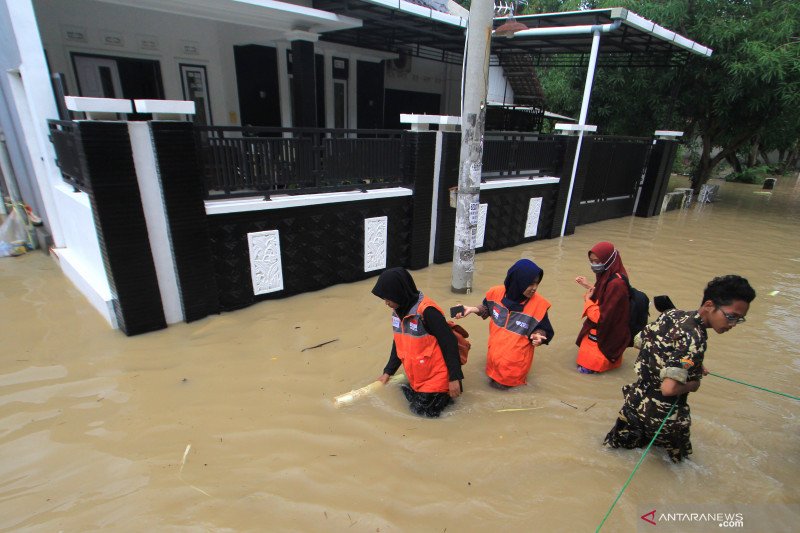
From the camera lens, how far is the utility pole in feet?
15.8

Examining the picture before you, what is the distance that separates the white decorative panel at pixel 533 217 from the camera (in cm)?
839

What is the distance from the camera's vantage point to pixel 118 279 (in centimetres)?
420

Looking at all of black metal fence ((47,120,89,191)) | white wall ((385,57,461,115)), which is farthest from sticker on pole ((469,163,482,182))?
white wall ((385,57,461,115))

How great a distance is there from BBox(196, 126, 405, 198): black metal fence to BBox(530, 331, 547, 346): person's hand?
10.8ft

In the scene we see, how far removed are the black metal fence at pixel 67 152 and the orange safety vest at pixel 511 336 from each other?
3879 mm

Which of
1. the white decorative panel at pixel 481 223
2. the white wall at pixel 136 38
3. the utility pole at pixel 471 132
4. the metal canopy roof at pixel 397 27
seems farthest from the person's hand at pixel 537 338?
the white wall at pixel 136 38

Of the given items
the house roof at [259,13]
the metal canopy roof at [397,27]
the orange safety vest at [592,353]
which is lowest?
the orange safety vest at [592,353]

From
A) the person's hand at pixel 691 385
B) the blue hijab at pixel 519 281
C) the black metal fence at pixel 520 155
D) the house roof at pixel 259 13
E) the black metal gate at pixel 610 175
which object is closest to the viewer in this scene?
the person's hand at pixel 691 385

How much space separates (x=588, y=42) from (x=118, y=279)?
37.4 ft

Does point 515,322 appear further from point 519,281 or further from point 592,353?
point 592,353

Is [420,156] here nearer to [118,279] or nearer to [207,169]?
[207,169]

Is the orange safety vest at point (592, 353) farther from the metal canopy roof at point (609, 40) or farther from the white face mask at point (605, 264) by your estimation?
the metal canopy roof at point (609, 40)

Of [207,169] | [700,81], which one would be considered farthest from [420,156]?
[700,81]

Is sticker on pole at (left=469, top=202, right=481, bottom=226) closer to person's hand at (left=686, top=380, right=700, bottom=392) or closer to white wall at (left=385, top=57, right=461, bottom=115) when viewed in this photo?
person's hand at (left=686, top=380, right=700, bottom=392)
